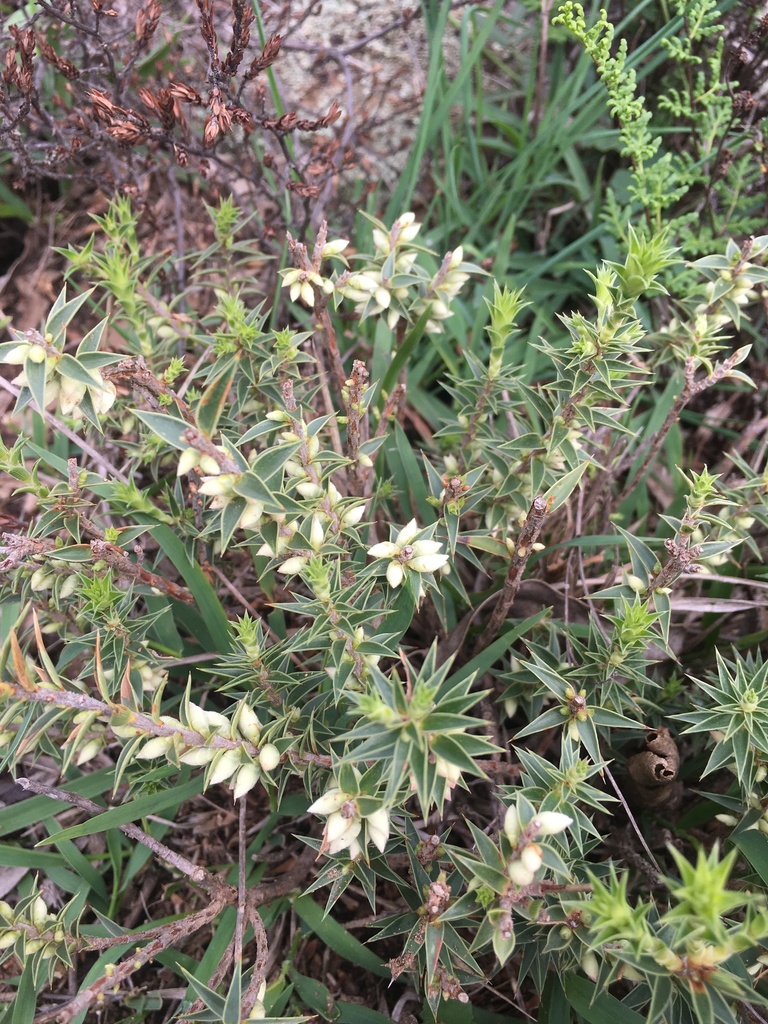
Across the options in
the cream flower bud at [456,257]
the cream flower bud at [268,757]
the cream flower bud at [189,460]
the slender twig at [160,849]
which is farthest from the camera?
the cream flower bud at [456,257]

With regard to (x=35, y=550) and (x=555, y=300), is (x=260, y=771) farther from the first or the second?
(x=555, y=300)

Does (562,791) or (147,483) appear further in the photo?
(147,483)

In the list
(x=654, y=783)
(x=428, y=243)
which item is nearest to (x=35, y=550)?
(x=654, y=783)

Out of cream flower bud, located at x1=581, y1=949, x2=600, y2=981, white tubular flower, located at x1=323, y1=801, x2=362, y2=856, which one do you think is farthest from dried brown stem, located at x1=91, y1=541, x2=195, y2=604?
cream flower bud, located at x1=581, y1=949, x2=600, y2=981

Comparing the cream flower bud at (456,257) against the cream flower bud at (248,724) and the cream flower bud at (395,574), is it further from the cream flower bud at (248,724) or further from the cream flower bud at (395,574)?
the cream flower bud at (248,724)

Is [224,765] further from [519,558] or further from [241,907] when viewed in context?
[519,558]

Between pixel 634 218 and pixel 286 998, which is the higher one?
pixel 634 218

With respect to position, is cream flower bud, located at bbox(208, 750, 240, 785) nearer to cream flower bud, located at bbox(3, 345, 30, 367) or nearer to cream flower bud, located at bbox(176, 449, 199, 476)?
cream flower bud, located at bbox(176, 449, 199, 476)

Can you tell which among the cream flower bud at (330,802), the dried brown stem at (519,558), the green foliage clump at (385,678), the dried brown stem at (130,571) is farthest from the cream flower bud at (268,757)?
the dried brown stem at (519,558)

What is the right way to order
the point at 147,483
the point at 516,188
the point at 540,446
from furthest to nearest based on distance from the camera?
1. the point at 516,188
2. the point at 147,483
3. the point at 540,446
